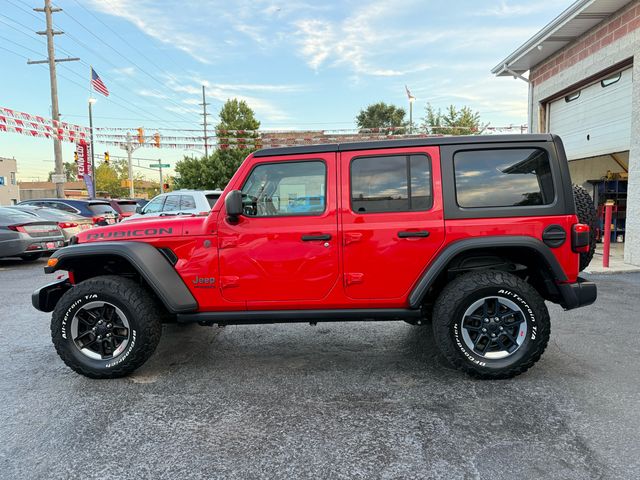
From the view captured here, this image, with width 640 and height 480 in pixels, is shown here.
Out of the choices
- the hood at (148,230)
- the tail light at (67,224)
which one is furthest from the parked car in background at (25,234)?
the hood at (148,230)

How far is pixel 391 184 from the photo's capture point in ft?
11.1

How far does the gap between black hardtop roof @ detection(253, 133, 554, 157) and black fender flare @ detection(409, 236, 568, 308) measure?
774 millimetres

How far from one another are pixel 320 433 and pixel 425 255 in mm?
1498

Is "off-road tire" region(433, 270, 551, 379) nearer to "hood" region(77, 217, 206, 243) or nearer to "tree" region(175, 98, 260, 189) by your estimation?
"hood" region(77, 217, 206, 243)

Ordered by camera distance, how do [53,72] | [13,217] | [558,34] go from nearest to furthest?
[558,34]
[13,217]
[53,72]

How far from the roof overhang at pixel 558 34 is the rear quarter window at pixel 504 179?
6.60 m

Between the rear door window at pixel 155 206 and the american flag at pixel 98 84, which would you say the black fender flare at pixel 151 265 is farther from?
the american flag at pixel 98 84

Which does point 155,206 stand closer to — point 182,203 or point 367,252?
point 182,203

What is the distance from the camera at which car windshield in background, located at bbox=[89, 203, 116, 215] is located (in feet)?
39.6

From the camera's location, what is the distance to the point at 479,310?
Answer: 11.0ft

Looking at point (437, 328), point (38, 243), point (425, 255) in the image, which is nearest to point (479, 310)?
point (437, 328)

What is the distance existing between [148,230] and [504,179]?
2843 mm

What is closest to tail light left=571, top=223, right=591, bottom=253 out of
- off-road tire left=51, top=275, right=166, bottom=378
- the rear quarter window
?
the rear quarter window

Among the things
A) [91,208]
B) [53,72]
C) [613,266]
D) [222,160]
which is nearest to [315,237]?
[613,266]
